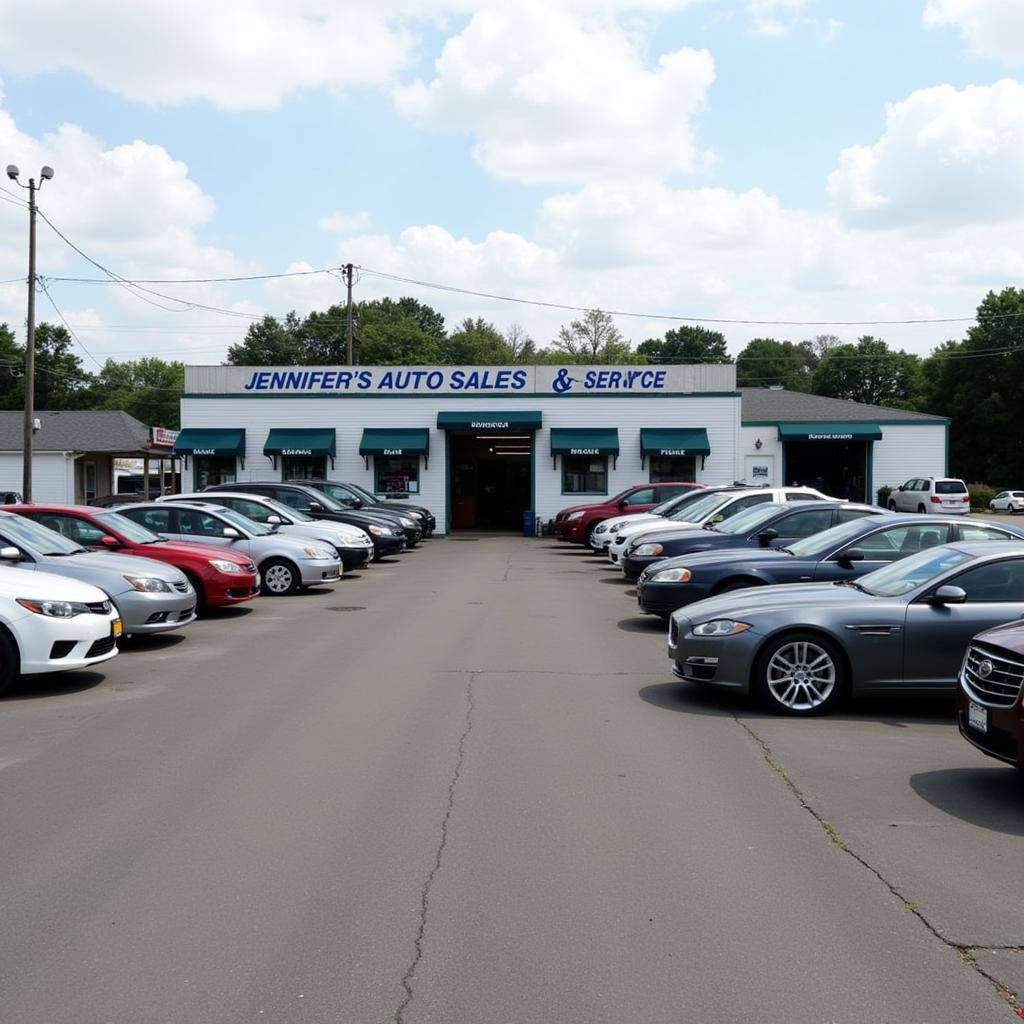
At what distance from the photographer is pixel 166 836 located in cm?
555

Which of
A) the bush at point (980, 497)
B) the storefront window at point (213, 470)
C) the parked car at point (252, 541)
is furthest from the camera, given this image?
the bush at point (980, 497)

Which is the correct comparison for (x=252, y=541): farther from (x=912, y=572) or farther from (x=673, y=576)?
(x=912, y=572)

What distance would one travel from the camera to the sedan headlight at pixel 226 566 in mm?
14344

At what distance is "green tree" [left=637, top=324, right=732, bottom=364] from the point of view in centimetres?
10481

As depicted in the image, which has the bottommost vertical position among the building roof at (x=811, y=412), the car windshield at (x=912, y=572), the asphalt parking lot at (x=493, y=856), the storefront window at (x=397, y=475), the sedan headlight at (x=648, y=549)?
the asphalt parking lot at (x=493, y=856)

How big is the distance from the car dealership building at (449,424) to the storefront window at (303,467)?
1.8 inches

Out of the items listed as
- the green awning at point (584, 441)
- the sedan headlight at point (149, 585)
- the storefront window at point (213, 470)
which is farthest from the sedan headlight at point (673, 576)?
the storefront window at point (213, 470)

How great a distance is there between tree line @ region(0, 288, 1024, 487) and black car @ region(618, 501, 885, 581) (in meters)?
52.9

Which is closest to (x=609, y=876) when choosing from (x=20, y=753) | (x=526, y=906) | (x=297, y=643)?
(x=526, y=906)

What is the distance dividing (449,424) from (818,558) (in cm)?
2666

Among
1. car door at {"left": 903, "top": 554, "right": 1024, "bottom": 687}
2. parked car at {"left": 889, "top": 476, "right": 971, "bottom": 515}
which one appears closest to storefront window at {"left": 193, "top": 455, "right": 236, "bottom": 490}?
parked car at {"left": 889, "top": 476, "right": 971, "bottom": 515}

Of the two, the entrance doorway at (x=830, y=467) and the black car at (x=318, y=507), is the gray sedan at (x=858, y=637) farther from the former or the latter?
the entrance doorway at (x=830, y=467)

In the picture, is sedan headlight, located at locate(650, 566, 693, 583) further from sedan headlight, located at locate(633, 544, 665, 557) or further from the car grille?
the car grille

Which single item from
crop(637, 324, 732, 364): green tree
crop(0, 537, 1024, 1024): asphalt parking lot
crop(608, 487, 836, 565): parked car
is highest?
crop(637, 324, 732, 364): green tree
